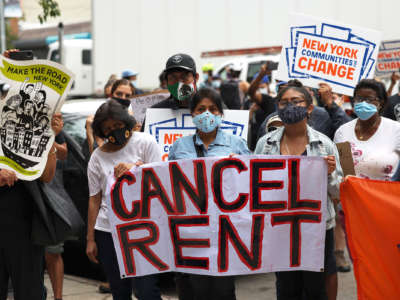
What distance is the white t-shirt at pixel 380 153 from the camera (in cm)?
543

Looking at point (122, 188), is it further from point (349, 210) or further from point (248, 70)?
point (248, 70)

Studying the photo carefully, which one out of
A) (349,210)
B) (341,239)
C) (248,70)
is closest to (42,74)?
(349,210)

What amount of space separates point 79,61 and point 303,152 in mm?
20362

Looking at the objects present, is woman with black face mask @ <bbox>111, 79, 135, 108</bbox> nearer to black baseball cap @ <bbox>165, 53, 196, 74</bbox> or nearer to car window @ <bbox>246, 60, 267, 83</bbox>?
black baseball cap @ <bbox>165, 53, 196, 74</bbox>

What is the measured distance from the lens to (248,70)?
1503 centimetres

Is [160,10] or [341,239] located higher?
[160,10]

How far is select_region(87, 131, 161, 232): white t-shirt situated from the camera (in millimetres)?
4777

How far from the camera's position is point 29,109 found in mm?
4559

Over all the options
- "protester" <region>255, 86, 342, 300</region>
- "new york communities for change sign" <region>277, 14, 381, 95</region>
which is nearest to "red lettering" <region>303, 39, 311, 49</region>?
"new york communities for change sign" <region>277, 14, 381, 95</region>

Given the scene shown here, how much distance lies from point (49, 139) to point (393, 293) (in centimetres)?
234

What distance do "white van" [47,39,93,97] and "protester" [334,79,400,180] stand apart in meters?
19.0

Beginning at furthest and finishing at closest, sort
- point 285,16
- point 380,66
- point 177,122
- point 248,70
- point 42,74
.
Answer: point 248,70 < point 285,16 < point 380,66 < point 177,122 < point 42,74

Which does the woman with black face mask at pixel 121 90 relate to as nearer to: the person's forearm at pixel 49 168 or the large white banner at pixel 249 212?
the person's forearm at pixel 49 168

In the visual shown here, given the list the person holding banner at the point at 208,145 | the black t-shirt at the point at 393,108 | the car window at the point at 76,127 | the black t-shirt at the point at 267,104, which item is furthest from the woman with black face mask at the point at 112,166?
the black t-shirt at the point at 267,104
